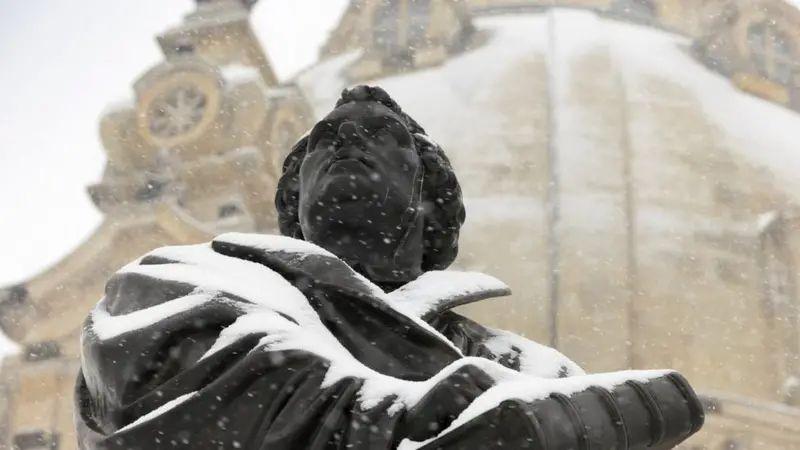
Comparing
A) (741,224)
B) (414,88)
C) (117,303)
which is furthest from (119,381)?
(414,88)

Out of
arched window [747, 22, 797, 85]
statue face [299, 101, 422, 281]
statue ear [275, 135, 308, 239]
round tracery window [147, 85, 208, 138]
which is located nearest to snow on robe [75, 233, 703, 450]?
statue face [299, 101, 422, 281]

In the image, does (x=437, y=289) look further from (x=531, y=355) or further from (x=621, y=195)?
(x=621, y=195)

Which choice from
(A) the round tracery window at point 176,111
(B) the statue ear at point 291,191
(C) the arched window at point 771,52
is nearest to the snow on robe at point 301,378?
(B) the statue ear at point 291,191

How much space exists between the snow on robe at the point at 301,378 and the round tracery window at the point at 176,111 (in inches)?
664

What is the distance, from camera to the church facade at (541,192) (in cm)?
1622

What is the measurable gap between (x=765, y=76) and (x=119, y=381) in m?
21.7

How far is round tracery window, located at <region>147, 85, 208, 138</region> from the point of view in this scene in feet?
62.7

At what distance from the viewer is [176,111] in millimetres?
19266

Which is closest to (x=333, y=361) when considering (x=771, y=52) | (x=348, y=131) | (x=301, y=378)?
(x=301, y=378)

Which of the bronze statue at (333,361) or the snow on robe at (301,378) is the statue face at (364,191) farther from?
the snow on robe at (301,378)

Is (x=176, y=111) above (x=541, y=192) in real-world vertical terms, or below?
above

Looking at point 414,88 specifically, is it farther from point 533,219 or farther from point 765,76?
point 765,76

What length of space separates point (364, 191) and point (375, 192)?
0.07 feet

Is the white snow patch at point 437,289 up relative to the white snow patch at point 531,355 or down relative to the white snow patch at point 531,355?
up
